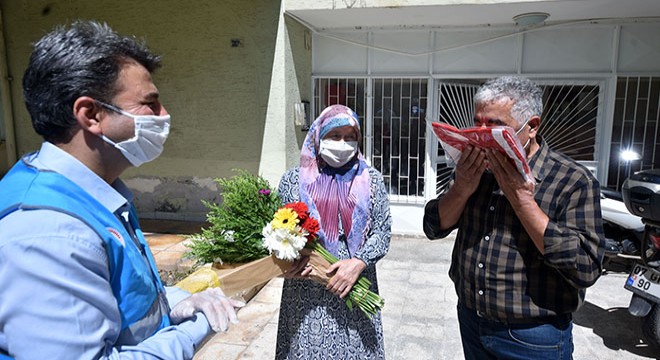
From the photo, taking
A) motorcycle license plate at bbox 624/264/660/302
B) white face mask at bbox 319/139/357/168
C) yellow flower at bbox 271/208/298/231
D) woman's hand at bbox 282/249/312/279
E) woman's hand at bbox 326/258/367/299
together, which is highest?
white face mask at bbox 319/139/357/168

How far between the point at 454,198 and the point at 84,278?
1.49 m

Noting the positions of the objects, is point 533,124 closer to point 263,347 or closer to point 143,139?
point 143,139

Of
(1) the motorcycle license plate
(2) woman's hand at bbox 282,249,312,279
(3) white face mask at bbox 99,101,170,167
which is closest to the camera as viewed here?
(3) white face mask at bbox 99,101,170,167

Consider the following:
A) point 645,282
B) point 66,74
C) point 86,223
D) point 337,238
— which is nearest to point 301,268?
point 337,238

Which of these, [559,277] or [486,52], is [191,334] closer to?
[559,277]

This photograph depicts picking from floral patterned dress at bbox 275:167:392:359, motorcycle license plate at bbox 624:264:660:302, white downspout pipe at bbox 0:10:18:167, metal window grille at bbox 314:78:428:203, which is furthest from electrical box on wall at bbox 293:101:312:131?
white downspout pipe at bbox 0:10:18:167

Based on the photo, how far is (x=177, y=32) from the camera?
576 cm

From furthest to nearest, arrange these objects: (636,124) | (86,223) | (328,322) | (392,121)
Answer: (392,121) < (636,124) < (328,322) < (86,223)

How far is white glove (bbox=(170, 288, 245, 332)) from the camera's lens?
4.00ft

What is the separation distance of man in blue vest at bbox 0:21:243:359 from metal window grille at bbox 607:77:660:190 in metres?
6.11

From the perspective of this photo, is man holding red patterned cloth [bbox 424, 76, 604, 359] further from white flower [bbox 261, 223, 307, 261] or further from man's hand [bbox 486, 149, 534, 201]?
white flower [bbox 261, 223, 307, 261]

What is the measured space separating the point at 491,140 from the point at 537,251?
20.9 inches

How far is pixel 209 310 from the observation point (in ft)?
4.06

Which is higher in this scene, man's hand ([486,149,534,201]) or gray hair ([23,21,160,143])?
gray hair ([23,21,160,143])
